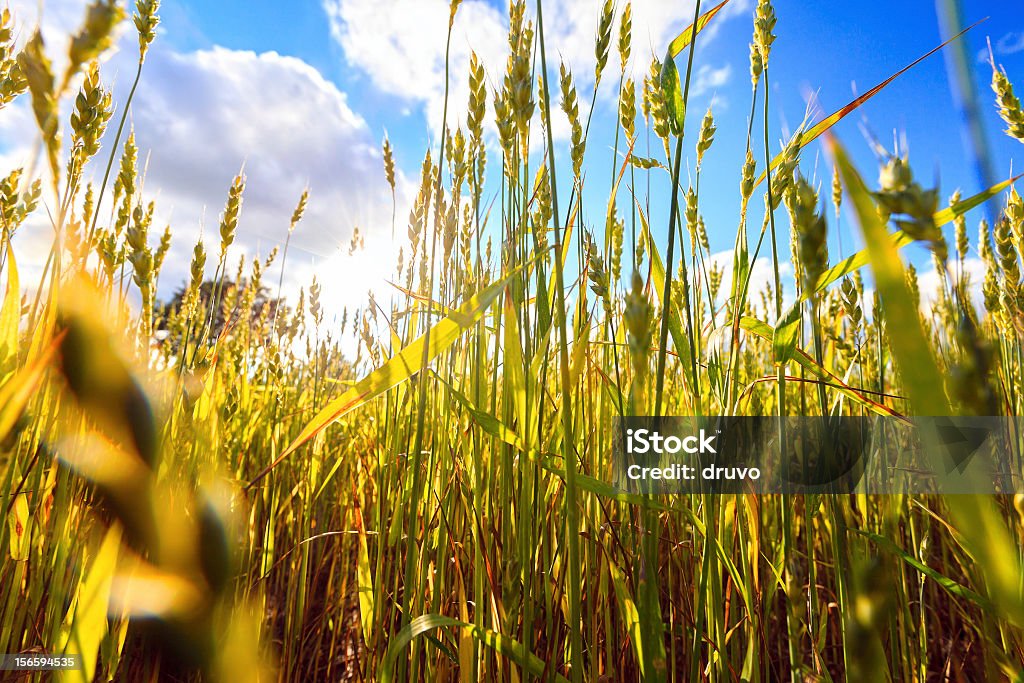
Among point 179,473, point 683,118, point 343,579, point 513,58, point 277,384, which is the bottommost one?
point 343,579

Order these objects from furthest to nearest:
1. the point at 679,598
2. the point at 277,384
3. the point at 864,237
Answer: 1. the point at 277,384
2. the point at 679,598
3. the point at 864,237

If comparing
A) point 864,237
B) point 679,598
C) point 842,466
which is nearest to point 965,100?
point 864,237

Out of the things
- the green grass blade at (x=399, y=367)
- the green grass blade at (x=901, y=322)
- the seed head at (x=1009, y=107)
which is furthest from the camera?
the seed head at (x=1009, y=107)

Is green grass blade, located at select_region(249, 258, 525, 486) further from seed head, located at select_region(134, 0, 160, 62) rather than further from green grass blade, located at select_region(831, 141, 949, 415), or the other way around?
seed head, located at select_region(134, 0, 160, 62)

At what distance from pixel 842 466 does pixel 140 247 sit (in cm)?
101

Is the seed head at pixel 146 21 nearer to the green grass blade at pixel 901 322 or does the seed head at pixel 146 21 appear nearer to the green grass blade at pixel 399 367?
the green grass blade at pixel 399 367

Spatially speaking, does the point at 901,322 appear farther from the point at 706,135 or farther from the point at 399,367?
the point at 706,135

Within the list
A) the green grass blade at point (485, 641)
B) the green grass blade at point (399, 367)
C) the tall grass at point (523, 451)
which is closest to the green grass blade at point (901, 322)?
the tall grass at point (523, 451)

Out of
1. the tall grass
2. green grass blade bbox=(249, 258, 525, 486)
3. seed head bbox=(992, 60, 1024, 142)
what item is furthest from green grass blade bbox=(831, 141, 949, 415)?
seed head bbox=(992, 60, 1024, 142)

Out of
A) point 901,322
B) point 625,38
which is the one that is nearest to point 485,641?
point 901,322

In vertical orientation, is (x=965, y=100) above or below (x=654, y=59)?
below

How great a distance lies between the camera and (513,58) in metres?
0.74

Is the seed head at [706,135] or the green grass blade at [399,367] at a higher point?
the seed head at [706,135]

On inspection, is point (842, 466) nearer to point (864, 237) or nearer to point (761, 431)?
point (761, 431)
